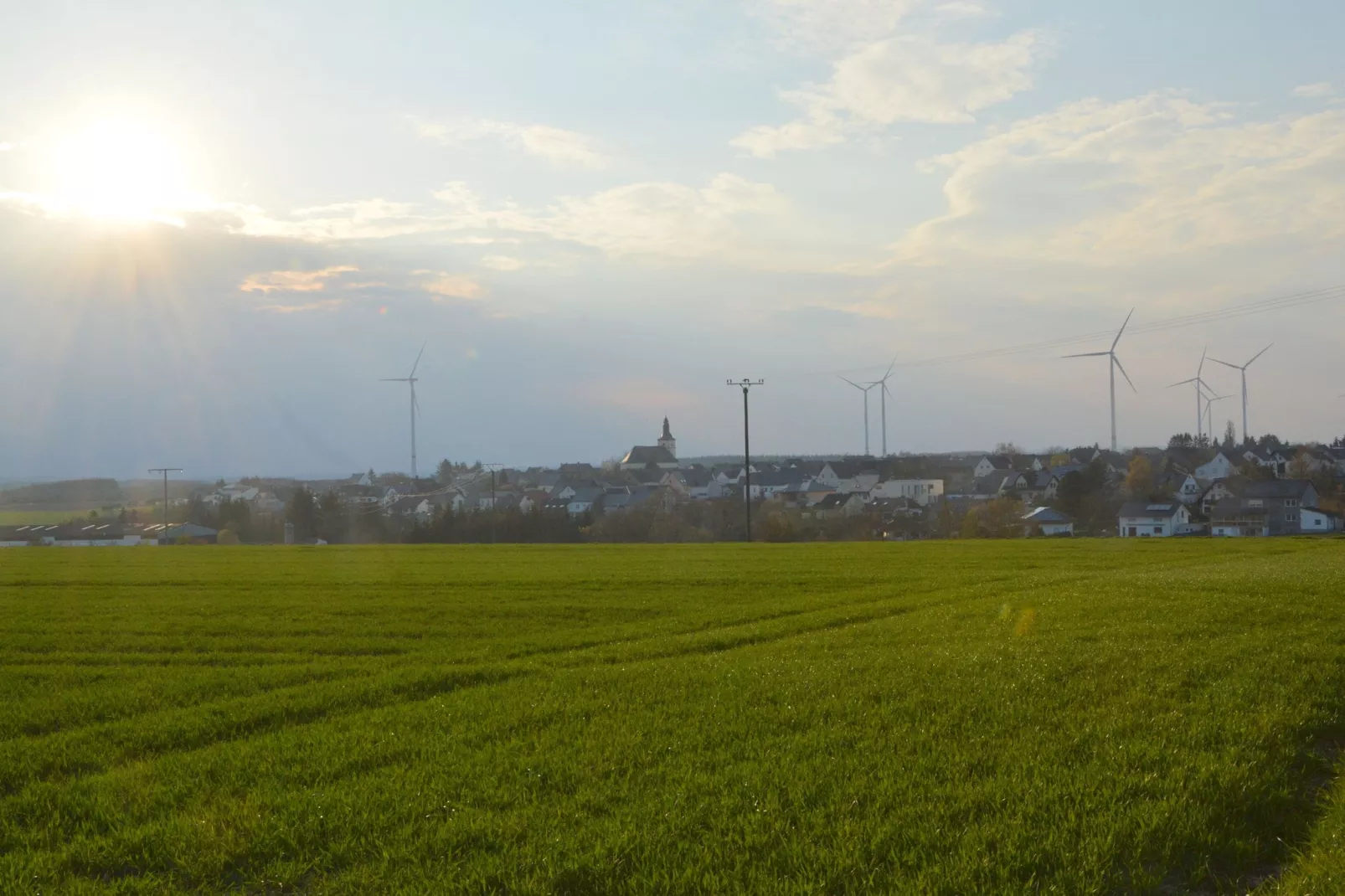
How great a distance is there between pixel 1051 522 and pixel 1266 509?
76.9ft

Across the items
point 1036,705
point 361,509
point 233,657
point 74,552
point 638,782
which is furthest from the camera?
point 361,509

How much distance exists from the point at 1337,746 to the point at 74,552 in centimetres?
6961

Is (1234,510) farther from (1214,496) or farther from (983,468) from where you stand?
(983,468)

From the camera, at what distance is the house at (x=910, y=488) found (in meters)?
174

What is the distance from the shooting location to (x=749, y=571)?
4116 centimetres

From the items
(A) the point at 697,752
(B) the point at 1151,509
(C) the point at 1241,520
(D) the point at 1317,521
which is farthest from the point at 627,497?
(A) the point at 697,752

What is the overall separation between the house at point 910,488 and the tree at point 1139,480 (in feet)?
137

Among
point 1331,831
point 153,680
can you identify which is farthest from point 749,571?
point 1331,831

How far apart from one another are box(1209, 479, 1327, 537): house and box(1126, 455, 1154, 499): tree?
802 centimetres

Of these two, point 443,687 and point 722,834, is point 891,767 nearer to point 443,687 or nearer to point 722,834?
point 722,834

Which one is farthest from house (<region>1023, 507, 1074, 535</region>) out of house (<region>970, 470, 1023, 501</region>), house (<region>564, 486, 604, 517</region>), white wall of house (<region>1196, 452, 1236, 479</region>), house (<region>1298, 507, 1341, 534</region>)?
house (<region>564, 486, 604, 517</region>)

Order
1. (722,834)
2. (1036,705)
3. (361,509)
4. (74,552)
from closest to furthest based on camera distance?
(722,834) < (1036,705) < (74,552) < (361,509)

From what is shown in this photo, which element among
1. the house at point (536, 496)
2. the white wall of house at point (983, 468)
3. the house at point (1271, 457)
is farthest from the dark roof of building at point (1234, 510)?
the house at point (536, 496)

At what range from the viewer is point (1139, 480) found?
5010 inches
